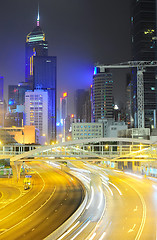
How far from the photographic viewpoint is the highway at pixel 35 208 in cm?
3077

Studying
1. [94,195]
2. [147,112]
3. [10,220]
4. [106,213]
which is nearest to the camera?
[10,220]

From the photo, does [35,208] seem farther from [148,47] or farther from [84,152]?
[148,47]

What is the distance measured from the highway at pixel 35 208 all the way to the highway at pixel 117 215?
9.26ft

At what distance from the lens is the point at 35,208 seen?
1650 inches

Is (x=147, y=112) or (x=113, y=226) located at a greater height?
(x=147, y=112)

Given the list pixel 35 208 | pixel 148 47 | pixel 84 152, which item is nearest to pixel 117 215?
pixel 35 208

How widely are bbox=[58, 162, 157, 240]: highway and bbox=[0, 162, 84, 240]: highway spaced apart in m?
2.82

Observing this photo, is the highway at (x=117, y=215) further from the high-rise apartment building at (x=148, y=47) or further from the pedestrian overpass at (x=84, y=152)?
the high-rise apartment building at (x=148, y=47)

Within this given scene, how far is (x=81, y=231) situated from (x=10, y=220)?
9.98 m

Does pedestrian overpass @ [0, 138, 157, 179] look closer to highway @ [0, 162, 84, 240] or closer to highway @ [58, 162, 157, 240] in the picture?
highway @ [58, 162, 157, 240]

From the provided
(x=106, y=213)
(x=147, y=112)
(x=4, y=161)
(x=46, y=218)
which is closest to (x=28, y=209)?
(x=46, y=218)

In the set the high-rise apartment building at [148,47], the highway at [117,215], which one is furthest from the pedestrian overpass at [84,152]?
the high-rise apartment building at [148,47]

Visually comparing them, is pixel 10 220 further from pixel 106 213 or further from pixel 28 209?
pixel 106 213

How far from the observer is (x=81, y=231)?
3020 cm
